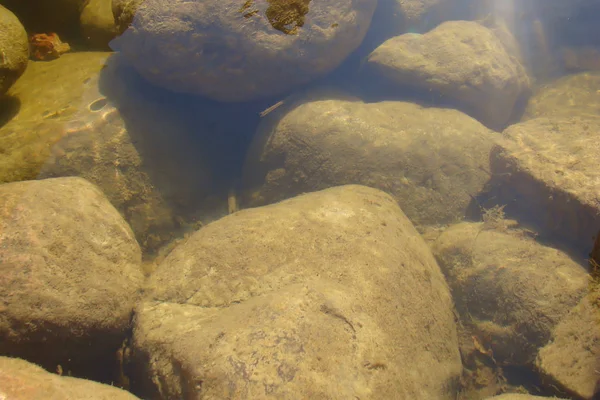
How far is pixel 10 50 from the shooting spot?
10.8 feet

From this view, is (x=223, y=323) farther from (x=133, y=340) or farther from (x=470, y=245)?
(x=470, y=245)

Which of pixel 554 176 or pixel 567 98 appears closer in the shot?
pixel 554 176

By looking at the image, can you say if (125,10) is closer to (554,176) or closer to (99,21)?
(99,21)

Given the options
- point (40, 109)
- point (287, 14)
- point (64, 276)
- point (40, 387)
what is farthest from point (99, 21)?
point (40, 387)

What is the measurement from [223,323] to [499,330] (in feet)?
10.6

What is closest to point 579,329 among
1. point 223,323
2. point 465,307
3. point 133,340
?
point 465,307

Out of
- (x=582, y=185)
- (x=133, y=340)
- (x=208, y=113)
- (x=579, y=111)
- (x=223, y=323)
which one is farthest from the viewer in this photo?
(x=579, y=111)

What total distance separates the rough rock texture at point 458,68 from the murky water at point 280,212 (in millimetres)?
41

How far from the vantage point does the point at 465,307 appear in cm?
398

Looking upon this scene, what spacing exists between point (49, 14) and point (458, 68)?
6.44m

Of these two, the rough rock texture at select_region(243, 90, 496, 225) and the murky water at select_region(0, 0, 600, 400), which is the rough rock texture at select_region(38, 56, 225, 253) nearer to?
the murky water at select_region(0, 0, 600, 400)

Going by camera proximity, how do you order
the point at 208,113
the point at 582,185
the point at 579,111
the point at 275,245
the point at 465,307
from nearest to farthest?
1. the point at 275,245
2. the point at 582,185
3. the point at 465,307
4. the point at 208,113
5. the point at 579,111

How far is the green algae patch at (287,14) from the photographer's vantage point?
170 inches

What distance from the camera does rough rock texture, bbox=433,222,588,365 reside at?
3.48m
